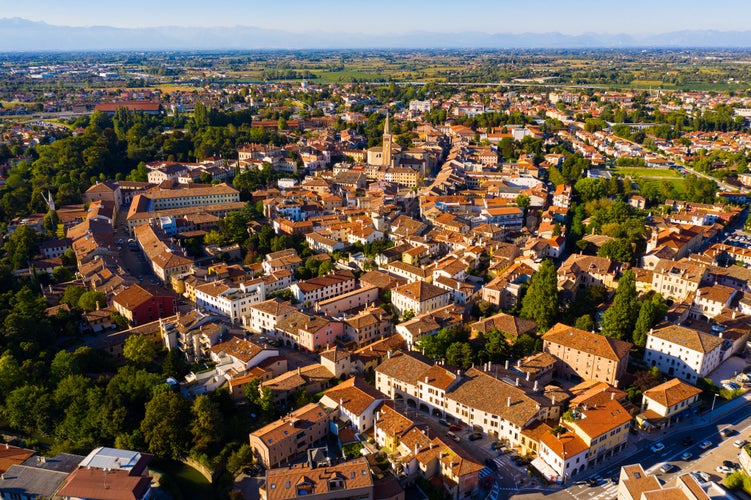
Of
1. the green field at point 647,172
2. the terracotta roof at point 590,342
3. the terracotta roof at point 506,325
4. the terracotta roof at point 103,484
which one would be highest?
the green field at point 647,172

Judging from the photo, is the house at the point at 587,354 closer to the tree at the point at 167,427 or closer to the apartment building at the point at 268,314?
the apartment building at the point at 268,314

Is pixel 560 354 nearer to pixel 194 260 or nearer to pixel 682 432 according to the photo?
pixel 682 432

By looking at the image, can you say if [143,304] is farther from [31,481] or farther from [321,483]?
[321,483]

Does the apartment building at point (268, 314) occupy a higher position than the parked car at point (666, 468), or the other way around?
the apartment building at point (268, 314)

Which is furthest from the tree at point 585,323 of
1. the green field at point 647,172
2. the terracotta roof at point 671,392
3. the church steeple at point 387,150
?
the green field at point 647,172

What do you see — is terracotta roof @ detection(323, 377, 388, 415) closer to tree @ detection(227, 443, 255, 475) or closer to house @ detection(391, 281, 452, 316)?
tree @ detection(227, 443, 255, 475)

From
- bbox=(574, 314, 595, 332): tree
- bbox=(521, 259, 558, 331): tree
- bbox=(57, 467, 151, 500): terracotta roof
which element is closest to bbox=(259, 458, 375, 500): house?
bbox=(57, 467, 151, 500): terracotta roof
